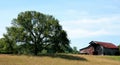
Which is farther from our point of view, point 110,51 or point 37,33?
point 110,51

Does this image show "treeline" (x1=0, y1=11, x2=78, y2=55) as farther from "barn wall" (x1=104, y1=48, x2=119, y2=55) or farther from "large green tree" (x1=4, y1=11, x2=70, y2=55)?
"barn wall" (x1=104, y1=48, x2=119, y2=55)

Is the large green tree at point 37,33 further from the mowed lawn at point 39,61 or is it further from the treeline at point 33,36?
the mowed lawn at point 39,61

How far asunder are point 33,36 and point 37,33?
1.07m

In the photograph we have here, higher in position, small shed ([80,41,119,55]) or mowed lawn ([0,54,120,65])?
small shed ([80,41,119,55])

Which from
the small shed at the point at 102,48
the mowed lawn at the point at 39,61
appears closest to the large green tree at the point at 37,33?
the mowed lawn at the point at 39,61

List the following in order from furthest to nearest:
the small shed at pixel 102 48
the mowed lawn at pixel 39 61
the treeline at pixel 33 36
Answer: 1. the small shed at pixel 102 48
2. the treeline at pixel 33 36
3. the mowed lawn at pixel 39 61

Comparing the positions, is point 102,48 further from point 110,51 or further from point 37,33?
point 37,33

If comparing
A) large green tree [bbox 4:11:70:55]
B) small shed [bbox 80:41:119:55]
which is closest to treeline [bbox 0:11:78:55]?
large green tree [bbox 4:11:70:55]

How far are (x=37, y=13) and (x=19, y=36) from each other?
6882mm

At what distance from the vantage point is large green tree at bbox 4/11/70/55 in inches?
3002

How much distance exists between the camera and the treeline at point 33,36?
2992 inches

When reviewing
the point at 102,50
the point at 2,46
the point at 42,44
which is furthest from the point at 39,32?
the point at 102,50

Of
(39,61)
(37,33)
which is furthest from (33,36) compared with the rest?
(39,61)

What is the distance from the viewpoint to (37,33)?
253 feet
